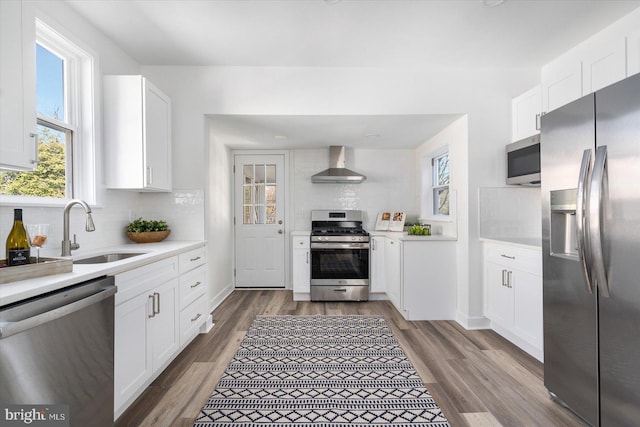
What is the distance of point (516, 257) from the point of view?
8.25 feet

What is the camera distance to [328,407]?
181cm

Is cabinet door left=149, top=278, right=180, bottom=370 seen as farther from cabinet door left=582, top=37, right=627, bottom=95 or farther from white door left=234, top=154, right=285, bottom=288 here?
cabinet door left=582, top=37, right=627, bottom=95

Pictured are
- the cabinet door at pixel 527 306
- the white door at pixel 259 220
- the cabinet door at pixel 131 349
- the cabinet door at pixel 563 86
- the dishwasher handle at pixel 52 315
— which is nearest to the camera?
the dishwasher handle at pixel 52 315

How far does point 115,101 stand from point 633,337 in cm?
351

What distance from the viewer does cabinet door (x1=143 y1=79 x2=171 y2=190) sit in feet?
8.09

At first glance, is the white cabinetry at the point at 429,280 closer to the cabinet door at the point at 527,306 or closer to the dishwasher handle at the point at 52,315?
the cabinet door at the point at 527,306

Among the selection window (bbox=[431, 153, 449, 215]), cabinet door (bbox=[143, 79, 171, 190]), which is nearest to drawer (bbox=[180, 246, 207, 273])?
cabinet door (bbox=[143, 79, 171, 190])

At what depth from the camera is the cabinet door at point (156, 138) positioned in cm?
246

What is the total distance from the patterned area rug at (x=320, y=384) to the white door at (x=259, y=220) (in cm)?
169

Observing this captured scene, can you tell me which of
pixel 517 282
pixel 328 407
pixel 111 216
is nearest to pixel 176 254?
pixel 111 216

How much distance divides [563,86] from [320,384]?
2988 millimetres

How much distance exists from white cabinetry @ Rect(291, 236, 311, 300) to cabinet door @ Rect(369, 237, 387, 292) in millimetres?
838

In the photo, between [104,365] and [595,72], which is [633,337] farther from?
[104,365]

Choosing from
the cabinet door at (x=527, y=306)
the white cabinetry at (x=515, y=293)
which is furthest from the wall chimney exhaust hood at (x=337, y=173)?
the cabinet door at (x=527, y=306)
